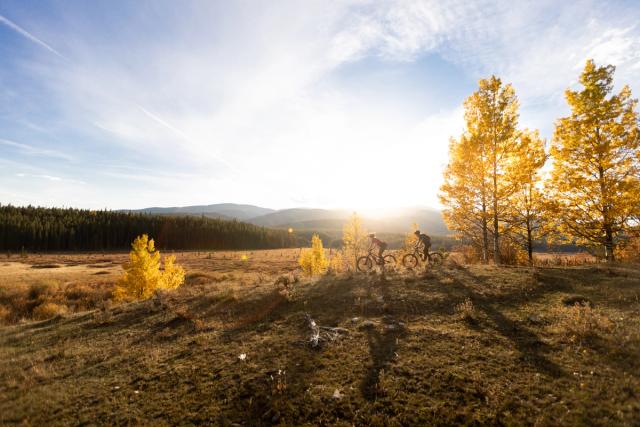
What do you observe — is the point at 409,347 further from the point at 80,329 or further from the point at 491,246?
the point at 491,246

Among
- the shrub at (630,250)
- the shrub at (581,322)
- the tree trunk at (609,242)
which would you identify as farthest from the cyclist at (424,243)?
the shrub at (630,250)

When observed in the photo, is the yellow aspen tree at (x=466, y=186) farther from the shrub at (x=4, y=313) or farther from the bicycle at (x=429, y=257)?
the shrub at (x=4, y=313)

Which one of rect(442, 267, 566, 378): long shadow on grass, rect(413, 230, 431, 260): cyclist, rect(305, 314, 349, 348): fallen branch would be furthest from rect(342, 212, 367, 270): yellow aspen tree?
rect(305, 314, 349, 348): fallen branch

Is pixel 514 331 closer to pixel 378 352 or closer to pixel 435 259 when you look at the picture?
pixel 378 352

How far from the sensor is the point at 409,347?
318 inches

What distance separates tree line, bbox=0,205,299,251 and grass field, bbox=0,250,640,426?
127m

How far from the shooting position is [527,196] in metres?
21.1

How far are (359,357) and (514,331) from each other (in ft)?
15.7

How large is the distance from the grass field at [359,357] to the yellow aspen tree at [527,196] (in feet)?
21.2

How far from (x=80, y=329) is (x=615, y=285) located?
22577 millimetres

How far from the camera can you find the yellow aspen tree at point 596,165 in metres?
17.2

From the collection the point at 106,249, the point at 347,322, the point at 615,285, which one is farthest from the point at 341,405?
the point at 106,249

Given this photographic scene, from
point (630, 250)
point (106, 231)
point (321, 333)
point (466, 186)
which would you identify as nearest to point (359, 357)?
point (321, 333)

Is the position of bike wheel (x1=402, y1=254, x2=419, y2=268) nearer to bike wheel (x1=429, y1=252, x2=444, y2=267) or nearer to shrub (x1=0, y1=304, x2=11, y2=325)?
bike wheel (x1=429, y1=252, x2=444, y2=267)
